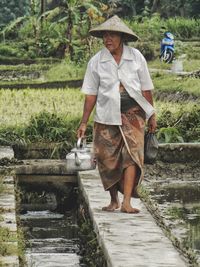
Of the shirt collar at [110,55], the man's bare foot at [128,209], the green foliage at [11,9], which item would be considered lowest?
the green foliage at [11,9]

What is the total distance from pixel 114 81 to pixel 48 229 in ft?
5.39

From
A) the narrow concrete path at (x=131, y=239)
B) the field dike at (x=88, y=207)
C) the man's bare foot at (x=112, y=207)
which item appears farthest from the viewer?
the man's bare foot at (x=112, y=207)

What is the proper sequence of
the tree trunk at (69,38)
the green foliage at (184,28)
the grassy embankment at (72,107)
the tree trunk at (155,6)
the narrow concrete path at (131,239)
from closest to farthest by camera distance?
the narrow concrete path at (131,239) < the grassy embankment at (72,107) < the tree trunk at (69,38) < the green foliage at (184,28) < the tree trunk at (155,6)

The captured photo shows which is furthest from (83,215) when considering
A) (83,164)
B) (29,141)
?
(29,141)

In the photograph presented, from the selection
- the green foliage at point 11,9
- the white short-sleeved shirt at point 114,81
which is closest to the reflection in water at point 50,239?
the white short-sleeved shirt at point 114,81

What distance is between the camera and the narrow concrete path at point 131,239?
5141mm

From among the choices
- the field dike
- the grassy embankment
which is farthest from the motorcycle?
the field dike

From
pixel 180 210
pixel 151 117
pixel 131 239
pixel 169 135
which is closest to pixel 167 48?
pixel 169 135

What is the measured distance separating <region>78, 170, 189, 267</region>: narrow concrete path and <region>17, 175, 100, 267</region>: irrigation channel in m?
0.35

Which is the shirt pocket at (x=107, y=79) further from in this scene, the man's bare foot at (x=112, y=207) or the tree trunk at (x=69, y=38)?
the tree trunk at (x=69, y=38)

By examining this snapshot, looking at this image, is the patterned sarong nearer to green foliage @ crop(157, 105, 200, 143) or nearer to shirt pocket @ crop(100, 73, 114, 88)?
shirt pocket @ crop(100, 73, 114, 88)

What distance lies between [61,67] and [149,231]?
61.0 ft

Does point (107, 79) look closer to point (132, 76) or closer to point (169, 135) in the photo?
point (132, 76)

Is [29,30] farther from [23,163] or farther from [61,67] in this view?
[23,163]
